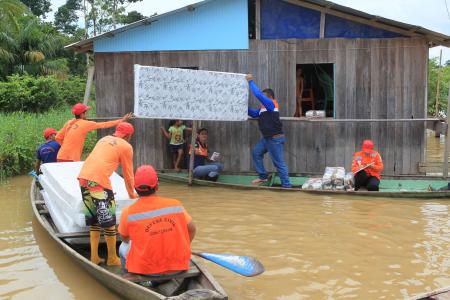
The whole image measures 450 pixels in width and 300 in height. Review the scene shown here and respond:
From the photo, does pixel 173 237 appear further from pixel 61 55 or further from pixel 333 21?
pixel 61 55

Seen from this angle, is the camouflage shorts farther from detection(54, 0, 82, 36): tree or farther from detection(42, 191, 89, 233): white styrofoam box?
detection(54, 0, 82, 36): tree

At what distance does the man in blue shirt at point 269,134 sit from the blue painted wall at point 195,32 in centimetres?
146

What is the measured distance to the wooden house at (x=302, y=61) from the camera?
35.3ft

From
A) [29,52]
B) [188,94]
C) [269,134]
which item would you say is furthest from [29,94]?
[269,134]

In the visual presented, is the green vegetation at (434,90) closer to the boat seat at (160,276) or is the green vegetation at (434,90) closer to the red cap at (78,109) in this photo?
the red cap at (78,109)

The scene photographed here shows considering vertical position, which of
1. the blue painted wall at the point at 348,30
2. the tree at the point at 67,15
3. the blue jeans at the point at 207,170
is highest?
the tree at the point at 67,15

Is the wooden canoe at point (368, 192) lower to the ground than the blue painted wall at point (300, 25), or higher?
lower

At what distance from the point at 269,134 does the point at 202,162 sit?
197cm

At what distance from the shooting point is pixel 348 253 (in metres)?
6.41

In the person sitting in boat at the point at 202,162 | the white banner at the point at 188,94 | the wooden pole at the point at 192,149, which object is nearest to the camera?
the white banner at the point at 188,94

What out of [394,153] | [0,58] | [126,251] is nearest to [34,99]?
[0,58]

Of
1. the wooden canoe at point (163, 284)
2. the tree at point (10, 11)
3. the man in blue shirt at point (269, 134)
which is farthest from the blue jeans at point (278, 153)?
the tree at point (10, 11)

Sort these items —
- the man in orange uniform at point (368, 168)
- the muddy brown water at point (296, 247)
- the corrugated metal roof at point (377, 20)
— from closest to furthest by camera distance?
the muddy brown water at point (296, 247), the man in orange uniform at point (368, 168), the corrugated metal roof at point (377, 20)

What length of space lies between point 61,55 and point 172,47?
1815cm
